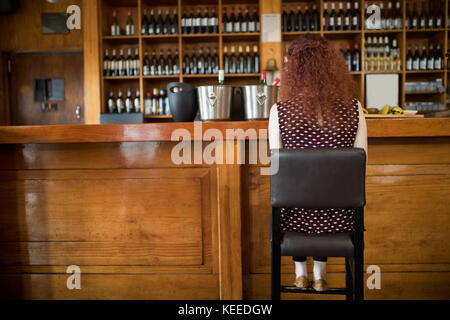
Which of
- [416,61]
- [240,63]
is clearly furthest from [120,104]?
[416,61]

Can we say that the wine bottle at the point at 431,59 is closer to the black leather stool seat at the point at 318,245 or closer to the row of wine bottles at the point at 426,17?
the row of wine bottles at the point at 426,17

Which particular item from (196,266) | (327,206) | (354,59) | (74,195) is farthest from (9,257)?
(354,59)

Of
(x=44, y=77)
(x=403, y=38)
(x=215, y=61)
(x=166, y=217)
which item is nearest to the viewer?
(x=166, y=217)

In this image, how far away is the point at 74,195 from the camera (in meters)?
1.79

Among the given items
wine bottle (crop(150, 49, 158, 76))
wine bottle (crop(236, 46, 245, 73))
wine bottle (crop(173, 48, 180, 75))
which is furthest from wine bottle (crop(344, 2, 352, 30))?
wine bottle (crop(150, 49, 158, 76))

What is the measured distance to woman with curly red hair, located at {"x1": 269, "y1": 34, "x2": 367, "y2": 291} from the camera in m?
1.29

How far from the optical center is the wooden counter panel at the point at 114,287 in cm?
Answer: 177

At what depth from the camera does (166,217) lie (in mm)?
1766

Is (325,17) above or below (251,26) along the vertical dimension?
above

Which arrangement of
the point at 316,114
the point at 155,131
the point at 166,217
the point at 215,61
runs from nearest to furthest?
the point at 316,114, the point at 155,131, the point at 166,217, the point at 215,61

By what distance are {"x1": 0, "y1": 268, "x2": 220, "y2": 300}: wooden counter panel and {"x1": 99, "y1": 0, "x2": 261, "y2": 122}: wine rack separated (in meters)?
2.38

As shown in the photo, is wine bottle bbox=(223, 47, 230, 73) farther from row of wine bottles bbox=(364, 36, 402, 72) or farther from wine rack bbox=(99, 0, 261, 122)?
row of wine bottles bbox=(364, 36, 402, 72)

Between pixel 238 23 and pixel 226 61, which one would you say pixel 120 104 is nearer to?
pixel 226 61

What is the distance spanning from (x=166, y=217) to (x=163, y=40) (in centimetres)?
281
